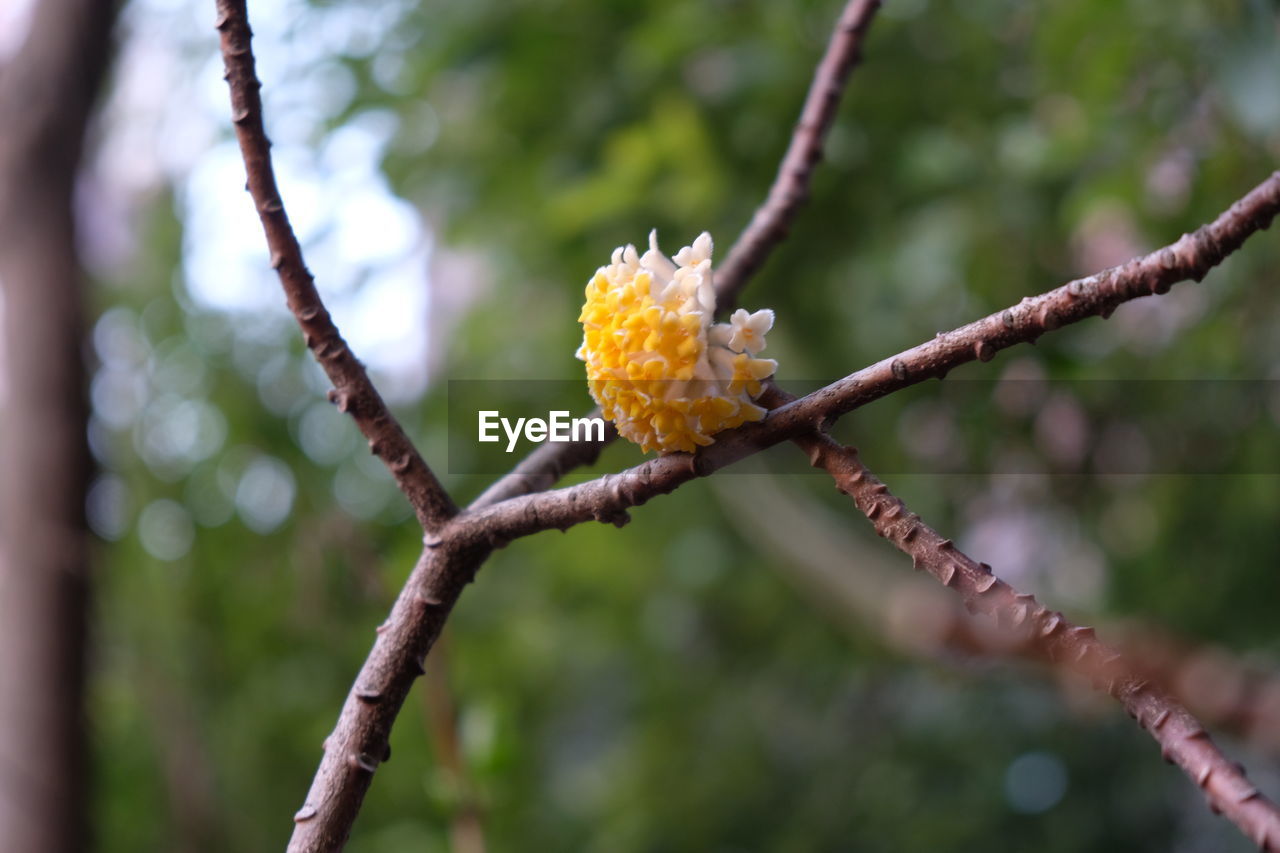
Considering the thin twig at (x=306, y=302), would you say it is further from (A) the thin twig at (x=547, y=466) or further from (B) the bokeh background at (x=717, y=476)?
(B) the bokeh background at (x=717, y=476)

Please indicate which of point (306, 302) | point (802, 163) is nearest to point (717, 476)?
point (802, 163)

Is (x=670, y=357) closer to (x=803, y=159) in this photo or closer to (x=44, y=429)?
(x=803, y=159)

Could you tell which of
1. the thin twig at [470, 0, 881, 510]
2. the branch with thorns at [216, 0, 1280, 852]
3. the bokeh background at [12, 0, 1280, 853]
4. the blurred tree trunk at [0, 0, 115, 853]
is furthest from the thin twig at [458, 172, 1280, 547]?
the blurred tree trunk at [0, 0, 115, 853]

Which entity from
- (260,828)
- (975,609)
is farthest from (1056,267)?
(260,828)

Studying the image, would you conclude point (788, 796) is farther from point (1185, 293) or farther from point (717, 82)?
point (717, 82)

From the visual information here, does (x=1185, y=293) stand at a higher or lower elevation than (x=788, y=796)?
higher

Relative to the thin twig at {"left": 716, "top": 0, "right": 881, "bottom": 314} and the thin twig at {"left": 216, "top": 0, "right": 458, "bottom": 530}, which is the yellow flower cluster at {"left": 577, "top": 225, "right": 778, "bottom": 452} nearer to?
the thin twig at {"left": 216, "top": 0, "right": 458, "bottom": 530}
